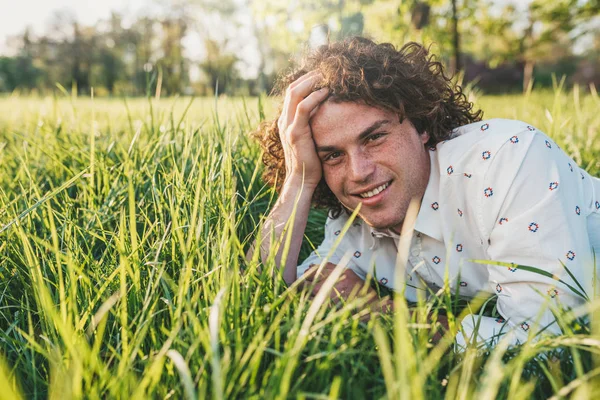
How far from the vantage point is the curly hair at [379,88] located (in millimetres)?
2215

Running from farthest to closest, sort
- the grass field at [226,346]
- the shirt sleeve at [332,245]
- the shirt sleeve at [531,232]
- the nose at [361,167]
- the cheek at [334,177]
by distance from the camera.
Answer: the shirt sleeve at [332,245] < the cheek at [334,177] < the nose at [361,167] < the shirt sleeve at [531,232] < the grass field at [226,346]

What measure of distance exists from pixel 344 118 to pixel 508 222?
0.84m

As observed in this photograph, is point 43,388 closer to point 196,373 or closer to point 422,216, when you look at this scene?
point 196,373

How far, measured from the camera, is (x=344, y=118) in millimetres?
2170

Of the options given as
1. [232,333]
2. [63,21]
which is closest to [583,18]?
[232,333]

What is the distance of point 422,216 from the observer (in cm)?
217

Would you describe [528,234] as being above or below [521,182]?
below

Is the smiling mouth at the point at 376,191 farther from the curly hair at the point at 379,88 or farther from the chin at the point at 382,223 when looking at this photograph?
the curly hair at the point at 379,88

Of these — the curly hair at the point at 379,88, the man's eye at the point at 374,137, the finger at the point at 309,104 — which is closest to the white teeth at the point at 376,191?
the man's eye at the point at 374,137

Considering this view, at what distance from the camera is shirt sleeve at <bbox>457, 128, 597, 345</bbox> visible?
157cm

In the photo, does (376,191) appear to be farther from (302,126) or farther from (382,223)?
(302,126)

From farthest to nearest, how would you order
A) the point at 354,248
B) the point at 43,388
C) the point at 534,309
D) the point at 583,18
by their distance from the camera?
the point at 583,18 < the point at 354,248 < the point at 534,309 < the point at 43,388

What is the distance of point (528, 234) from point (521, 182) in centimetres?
19

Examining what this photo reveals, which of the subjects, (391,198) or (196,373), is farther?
(391,198)
